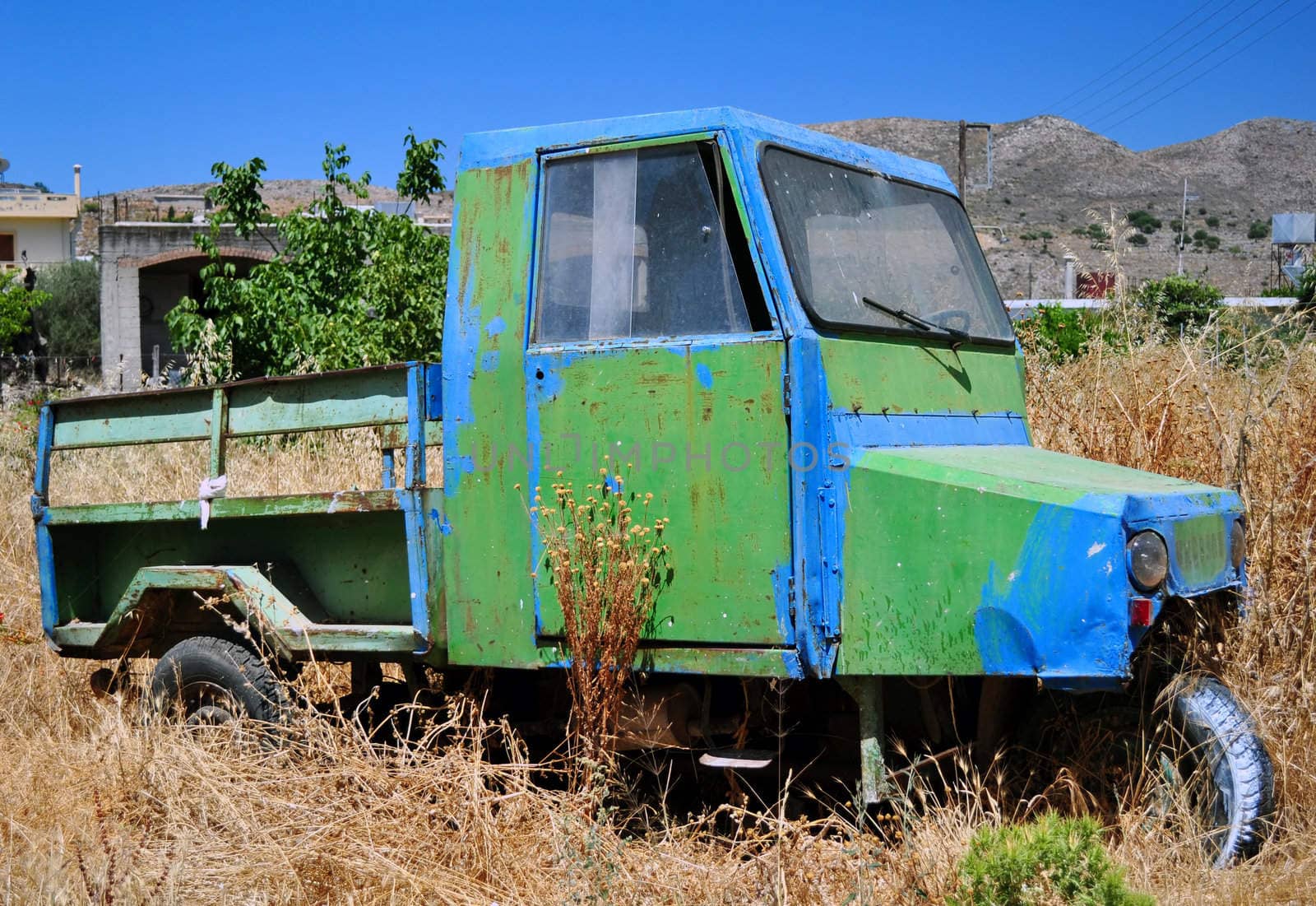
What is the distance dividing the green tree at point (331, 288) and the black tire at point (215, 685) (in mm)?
5689

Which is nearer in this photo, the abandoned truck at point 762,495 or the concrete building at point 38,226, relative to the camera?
the abandoned truck at point 762,495

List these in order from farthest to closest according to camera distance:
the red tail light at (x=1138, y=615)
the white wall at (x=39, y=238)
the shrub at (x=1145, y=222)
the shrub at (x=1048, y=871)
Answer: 1. the white wall at (x=39, y=238)
2. the shrub at (x=1145, y=222)
3. the red tail light at (x=1138, y=615)
4. the shrub at (x=1048, y=871)

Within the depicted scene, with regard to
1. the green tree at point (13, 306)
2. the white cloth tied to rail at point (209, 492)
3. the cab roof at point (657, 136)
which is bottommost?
the white cloth tied to rail at point (209, 492)

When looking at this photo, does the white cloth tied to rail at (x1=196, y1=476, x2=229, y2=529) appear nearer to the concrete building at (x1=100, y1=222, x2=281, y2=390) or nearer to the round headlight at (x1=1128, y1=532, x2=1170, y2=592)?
the round headlight at (x1=1128, y1=532, x2=1170, y2=592)

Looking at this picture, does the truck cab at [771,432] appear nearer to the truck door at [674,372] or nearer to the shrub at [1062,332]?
the truck door at [674,372]

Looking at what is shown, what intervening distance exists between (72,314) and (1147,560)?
1777 inches

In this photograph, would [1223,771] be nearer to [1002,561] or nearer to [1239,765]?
[1239,765]

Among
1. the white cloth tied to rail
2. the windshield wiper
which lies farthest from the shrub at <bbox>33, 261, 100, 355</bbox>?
the windshield wiper

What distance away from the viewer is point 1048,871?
114 inches

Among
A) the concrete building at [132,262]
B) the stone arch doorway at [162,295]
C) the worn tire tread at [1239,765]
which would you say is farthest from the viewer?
the stone arch doorway at [162,295]

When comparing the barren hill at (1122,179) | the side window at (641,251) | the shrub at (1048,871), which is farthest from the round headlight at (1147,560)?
the barren hill at (1122,179)

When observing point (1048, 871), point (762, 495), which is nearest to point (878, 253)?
point (762, 495)

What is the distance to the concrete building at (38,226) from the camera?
5281 cm

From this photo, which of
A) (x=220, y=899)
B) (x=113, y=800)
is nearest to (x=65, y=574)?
(x=113, y=800)
